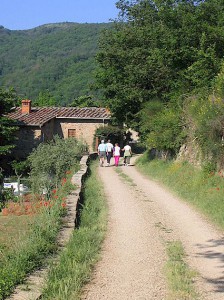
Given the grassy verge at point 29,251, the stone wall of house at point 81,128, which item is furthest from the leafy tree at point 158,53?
the grassy verge at point 29,251

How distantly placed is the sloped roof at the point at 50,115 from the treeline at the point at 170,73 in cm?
696

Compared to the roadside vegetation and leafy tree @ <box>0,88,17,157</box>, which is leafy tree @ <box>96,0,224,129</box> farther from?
the roadside vegetation

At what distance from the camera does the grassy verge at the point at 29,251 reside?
5594mm

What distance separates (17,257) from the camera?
640cm

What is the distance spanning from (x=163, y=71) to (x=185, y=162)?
355 inches

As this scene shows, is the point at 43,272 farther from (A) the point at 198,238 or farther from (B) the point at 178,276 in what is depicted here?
(A) the point at 198,238

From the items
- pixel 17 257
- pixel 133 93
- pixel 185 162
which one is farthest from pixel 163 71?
pixel 17 257

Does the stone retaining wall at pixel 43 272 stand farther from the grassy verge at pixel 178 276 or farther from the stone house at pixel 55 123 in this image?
the stone house at pixel 55 123

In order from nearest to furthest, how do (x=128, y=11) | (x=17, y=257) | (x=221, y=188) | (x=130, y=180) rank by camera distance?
(x=17, y=257) → (x=221, y=188) → (x=130, y=180) → (x=128, y=11)

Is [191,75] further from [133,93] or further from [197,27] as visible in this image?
[133,93]

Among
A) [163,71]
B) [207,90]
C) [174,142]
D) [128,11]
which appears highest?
[128,11]

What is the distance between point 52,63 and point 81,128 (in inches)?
3549

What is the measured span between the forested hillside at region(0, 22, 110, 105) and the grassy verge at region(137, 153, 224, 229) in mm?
68647

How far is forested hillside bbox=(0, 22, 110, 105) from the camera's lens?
10512cm
